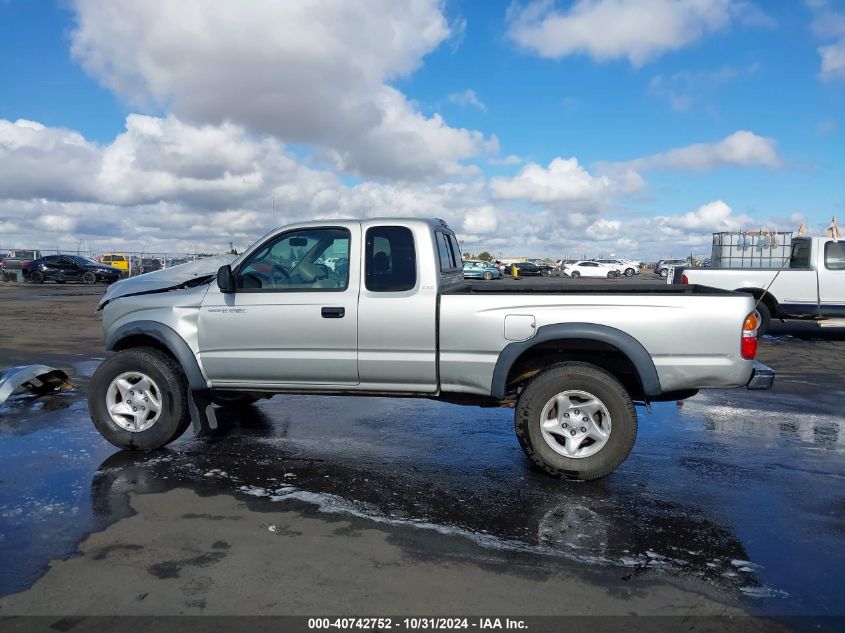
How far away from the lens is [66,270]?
35094mm

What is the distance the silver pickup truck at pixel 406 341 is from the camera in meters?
4.77

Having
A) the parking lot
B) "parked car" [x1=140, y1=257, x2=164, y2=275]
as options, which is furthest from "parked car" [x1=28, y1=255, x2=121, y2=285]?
the parking lot

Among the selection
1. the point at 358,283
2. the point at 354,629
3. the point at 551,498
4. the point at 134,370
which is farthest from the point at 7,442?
the point at 551,498

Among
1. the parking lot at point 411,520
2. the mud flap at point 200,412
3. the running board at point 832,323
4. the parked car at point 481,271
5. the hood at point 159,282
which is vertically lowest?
the parking lot at point 411,520

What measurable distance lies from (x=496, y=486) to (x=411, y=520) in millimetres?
900

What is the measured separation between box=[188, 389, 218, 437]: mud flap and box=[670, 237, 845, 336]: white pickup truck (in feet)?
33.3

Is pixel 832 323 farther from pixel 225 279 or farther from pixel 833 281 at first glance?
pixel 225 279

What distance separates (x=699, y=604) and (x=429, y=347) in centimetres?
257

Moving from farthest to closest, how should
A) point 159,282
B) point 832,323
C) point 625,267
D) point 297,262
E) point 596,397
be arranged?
point 625,267 < point 832,323 < point 159,282 < point 297,262 < point 596,397

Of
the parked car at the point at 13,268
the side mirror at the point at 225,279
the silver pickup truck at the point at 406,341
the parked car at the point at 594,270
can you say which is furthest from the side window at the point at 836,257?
the parked car at the point at 594,270

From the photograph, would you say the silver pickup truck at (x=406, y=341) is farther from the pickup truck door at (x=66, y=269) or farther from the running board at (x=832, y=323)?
the pickup truck door at (x=66, y=269)

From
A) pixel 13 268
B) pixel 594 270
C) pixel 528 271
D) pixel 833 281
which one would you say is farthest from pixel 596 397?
pixel 594 270

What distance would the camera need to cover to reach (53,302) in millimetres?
22859

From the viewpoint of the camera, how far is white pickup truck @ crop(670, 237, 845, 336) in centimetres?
1300
